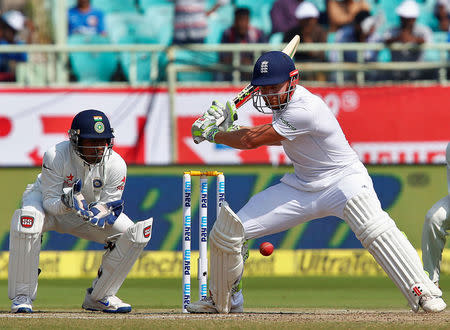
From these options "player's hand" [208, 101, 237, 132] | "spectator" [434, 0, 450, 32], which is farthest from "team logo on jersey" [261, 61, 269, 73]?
"spectator" [434, 0, 450, 32]

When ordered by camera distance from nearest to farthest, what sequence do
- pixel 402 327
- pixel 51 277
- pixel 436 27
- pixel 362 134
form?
1. pixel 402 327
2. pixel 51 277
3. pixel 362 134
4. pixel 436 27

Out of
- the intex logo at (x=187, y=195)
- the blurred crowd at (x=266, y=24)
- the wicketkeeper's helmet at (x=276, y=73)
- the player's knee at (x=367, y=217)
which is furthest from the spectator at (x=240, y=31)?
the player's knee at (x=367, y=217)

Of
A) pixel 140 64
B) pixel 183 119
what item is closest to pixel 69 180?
pixel 183 119

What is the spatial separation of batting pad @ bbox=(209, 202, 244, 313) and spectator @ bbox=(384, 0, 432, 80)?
5.94 meters

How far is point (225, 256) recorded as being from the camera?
689 cm

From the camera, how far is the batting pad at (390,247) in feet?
21.9

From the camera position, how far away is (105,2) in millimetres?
13508

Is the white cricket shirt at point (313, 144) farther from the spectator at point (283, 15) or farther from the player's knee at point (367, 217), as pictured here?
the spectator at point (283, 15)

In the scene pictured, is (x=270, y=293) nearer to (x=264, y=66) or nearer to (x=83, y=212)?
(x=83, y=212)

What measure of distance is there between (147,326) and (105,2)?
8257 millimetres

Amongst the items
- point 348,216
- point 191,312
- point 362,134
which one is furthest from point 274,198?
point 362,134

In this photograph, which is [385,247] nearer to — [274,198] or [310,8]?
[274,198]

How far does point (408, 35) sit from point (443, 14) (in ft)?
3.62

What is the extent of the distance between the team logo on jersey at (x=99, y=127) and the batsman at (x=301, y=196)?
78 centimetres
